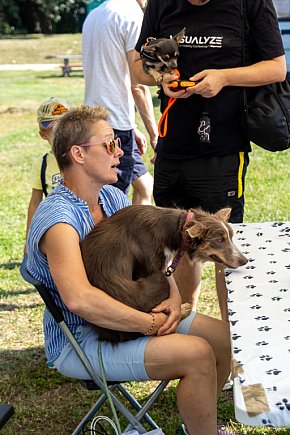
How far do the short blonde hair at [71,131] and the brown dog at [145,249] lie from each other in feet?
0.97

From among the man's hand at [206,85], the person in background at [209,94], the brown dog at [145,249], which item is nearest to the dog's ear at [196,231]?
the brown dog at [145,249]

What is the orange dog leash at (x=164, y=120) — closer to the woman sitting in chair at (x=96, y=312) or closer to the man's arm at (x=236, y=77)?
the man's arm at (x=236, y=77)

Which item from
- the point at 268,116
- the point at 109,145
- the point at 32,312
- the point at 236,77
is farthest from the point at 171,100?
the point at 32,312

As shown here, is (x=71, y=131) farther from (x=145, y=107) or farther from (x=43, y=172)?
(x=145, y=107)

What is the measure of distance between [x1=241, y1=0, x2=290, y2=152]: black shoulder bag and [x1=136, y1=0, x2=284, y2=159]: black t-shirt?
0.06 m

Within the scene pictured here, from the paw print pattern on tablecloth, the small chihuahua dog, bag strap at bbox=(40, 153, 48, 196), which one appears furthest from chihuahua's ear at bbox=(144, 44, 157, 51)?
the paw print pattern on tablecloth

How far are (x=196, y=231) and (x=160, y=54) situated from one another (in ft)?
3.72

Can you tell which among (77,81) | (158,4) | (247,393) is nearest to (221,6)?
(158,4)

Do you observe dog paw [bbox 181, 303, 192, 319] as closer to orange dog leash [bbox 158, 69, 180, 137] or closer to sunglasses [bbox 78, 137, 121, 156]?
sunglasses [bbox 78, 137, 121, 156]

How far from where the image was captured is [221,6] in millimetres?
3385

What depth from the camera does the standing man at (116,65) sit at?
456 centimetres

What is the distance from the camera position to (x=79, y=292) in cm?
246

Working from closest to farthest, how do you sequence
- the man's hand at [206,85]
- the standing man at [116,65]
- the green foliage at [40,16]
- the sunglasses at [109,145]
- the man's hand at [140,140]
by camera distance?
the sunglasses at [109,145] < the man's hand at [206,85] < the standing man at [116,65] < the man's hand at [140,140] < the green foliage at [40,16]

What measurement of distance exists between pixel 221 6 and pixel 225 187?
32.9 inches
